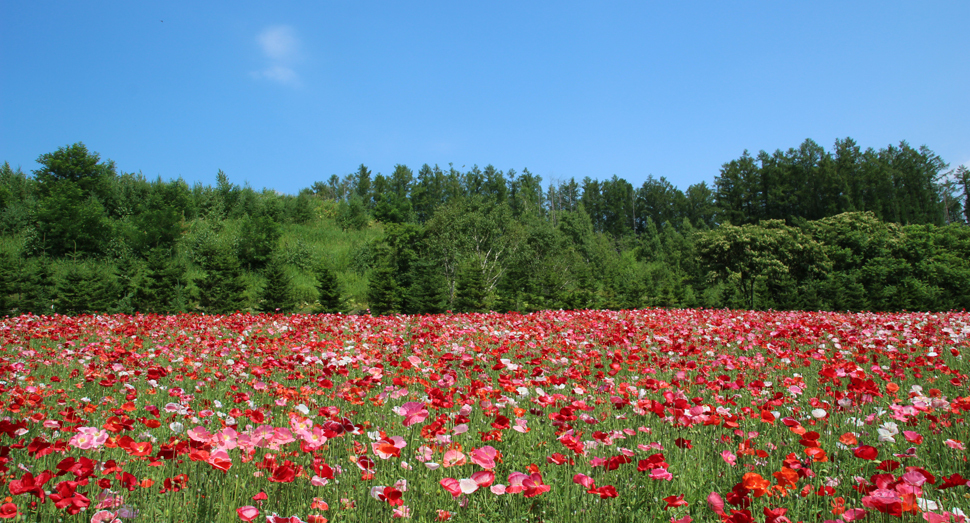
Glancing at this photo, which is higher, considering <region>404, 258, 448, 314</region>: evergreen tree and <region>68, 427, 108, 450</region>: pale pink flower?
<region>404, 258, 448, 314</region>: evergreen tree

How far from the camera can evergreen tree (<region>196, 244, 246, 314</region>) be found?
17.6 meters

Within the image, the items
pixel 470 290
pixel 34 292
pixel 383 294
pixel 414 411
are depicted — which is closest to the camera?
pixel 414 411

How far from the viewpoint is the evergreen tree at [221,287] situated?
1758 cm

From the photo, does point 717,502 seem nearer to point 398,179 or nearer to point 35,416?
point 35,416

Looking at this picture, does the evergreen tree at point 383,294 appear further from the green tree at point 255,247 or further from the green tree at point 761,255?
the green tree at point 761,255

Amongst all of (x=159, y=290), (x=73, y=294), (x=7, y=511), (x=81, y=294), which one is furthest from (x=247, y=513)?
(x=73, y=294)

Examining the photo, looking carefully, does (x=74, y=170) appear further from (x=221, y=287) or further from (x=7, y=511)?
(x=7, y=511)

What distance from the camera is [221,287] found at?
17.7 meters

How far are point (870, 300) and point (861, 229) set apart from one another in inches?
274

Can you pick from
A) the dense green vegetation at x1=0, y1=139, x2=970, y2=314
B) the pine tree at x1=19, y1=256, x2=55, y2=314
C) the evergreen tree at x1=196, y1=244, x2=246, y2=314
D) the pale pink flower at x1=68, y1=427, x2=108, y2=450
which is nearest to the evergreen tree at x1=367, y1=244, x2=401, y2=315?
the dense green vegetation at x1=0, y1=139, x2=970, y2=314

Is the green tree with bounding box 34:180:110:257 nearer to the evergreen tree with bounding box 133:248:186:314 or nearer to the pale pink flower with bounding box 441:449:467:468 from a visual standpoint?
the evergreen tree with bounding box 133:248:186:314

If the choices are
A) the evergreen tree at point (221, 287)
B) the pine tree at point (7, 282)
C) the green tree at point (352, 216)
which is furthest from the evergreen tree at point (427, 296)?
the green tree at point (352, 216)

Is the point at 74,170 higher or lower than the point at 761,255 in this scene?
higher

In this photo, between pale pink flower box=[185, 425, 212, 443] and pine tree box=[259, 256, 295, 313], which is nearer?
pale pink flower box=[185, 425, 212, 443]
